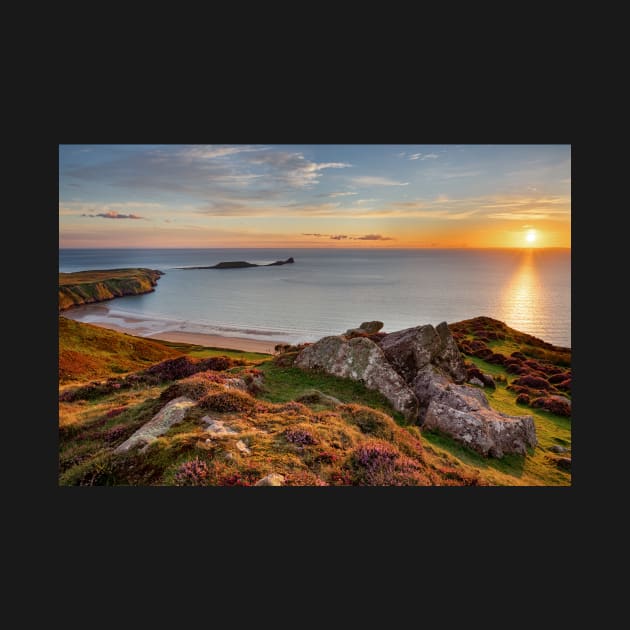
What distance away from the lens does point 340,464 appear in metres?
7.45

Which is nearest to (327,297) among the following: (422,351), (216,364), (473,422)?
(216,364)

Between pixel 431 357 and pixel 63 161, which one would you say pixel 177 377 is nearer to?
pixel 63 161

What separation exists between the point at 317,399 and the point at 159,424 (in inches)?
197

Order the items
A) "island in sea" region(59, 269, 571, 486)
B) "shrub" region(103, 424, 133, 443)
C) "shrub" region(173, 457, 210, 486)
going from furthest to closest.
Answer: "shrub" region(103, 424, 133, 443) → "island in sea" region(59, 269, 571, 486) → "shrub" region(173, 457, 210, 486)

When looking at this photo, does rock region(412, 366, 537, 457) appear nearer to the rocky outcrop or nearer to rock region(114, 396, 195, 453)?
the rocky outcrop

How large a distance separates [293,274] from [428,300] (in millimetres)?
21292

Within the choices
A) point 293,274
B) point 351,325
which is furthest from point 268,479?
point 293,274

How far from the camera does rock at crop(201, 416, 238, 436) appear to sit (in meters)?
7.82

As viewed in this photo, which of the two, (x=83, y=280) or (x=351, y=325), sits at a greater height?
(x=83, y=280)

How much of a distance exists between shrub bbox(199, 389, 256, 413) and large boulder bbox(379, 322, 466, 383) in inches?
266

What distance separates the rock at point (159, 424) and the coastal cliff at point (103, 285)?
62.1 feet

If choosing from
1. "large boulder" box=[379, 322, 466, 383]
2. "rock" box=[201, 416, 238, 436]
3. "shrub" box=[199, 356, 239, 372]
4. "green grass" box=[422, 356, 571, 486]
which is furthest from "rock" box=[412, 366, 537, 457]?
"shrub" box=[199, 356, 239, 372]

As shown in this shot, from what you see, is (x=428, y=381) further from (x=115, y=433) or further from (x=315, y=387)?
(x=115, y=433)

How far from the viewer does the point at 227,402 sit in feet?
30.5
